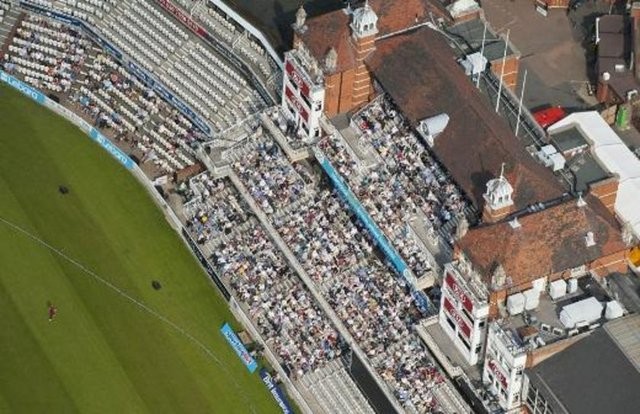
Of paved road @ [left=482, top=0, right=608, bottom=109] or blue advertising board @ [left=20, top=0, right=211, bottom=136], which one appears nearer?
paved road @ [left=482, top=0, right=608, bottom=109]

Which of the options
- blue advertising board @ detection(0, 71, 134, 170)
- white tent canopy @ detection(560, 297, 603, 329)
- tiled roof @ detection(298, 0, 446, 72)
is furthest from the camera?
blue advertising board @ detection(0, 71, 134, 170)

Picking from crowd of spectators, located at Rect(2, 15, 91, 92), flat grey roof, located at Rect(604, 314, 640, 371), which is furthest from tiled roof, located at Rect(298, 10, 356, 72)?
flat grey roof, located at Rect(604, 314, 640, 371)

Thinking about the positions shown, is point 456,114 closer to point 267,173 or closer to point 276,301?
point 267,173

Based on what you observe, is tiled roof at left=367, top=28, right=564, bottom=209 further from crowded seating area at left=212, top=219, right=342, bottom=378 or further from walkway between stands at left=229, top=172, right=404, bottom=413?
crowded seating area at left=212, top=219, right=342, bottom=378

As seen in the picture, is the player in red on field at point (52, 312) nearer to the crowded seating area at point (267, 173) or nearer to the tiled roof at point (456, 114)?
the crowded seating area at point (267, 173)

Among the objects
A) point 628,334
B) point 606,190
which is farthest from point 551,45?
point 628,334

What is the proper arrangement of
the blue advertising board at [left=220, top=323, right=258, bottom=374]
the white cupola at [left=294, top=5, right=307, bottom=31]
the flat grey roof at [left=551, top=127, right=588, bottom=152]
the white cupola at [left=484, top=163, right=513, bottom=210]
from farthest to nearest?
the white cupola at [left=294, top=5, right=307, bottom=31]
the flat grey roof at [left=551, top=127, right=588, bottom=152]
the blue advertising board at [left=220, top=323, right=258, bottom=374]
the white cupola at [left=484, top=163, right=513, bottom=210]

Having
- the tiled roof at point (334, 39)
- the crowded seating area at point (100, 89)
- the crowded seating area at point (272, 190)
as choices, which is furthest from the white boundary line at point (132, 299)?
the tiled roof at point (334, 39)
